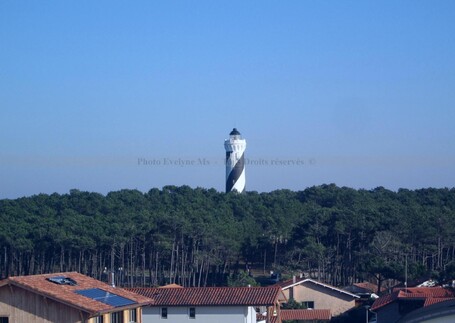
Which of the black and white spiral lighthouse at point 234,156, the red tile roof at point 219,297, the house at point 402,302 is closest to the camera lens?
the red tile roof at point 219,297

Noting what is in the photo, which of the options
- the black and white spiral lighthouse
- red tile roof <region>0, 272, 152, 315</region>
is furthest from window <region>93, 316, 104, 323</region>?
the black and white spiral lighthouse

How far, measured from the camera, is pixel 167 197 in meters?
97.6

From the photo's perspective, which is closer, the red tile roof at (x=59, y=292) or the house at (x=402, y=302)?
the red tile roof at (x=59, y=292)

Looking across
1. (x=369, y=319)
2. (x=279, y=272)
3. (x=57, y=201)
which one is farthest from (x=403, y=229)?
(x=57, y=201)

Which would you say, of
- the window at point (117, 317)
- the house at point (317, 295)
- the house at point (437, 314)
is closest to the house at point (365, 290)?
the house at point (317, 295)

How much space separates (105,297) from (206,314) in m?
9.33

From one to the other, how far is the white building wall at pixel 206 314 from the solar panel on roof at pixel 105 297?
315 inches

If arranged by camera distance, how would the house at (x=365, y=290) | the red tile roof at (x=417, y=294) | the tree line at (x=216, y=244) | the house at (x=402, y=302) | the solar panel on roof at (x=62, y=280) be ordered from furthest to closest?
the tree line at (x=216, y=244) → the house at (x=365, y=290) → the house at (x=402, y=302) → the red tile roof at (x=417, y=294) → the solar panel on roof at (x=62, y=280)

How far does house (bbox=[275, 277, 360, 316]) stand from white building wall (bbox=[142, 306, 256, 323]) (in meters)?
15.7

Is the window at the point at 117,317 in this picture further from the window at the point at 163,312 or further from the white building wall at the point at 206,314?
the window at the point at 163,312

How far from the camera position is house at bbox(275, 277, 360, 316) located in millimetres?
50188

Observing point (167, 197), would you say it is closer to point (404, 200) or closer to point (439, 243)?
point (404, 200)

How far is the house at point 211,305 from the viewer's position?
3375cm

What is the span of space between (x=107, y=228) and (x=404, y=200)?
39.6m
